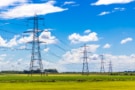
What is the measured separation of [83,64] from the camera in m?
151

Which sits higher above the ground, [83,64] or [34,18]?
[34,18]

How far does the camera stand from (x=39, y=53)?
9031 cm

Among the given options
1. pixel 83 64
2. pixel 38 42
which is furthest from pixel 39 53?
pixel 83 64

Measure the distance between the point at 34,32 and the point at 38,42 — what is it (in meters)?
2.98

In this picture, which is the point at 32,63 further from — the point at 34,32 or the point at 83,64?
the point at 83,64

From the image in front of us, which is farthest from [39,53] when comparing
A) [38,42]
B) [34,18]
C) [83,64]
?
[83,64]

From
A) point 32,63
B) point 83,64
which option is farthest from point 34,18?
point 83,64

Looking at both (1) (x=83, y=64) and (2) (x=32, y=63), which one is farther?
(1) (x=83, y=64)

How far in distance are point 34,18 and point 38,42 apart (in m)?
7.60

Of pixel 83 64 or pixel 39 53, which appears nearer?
pixel 39 53

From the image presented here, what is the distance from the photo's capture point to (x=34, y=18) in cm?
9419

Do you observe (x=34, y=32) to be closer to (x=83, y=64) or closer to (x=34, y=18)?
(x=34, y=18)

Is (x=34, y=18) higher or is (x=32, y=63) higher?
(x=34, y=18)

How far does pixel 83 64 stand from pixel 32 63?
6099 centimetres
